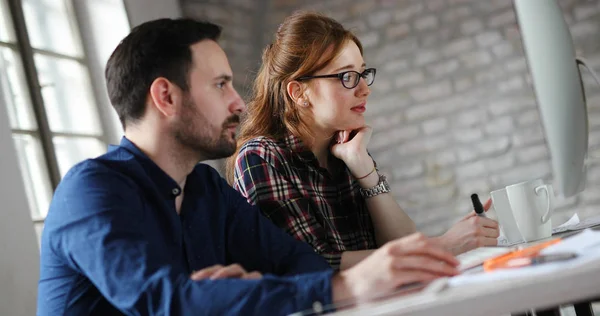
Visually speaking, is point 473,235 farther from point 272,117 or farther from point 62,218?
point 62,218

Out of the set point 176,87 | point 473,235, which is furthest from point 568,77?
point 176,87

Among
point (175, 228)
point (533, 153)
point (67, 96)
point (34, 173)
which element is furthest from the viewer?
point (533, 153)

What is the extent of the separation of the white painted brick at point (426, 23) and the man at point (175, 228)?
270cm

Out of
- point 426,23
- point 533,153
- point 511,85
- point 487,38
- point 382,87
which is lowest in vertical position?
point 533,153

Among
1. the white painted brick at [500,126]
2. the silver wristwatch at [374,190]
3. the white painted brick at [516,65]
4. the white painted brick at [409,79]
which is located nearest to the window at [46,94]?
the silver wristwatch at [374,190]

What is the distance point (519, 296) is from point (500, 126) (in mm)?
3245

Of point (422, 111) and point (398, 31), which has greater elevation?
point (398, 31)

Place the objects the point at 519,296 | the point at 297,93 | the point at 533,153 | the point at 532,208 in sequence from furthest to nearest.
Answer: the point at 533,153, the point at 297,93, the point at 532,208, the point at 519,296

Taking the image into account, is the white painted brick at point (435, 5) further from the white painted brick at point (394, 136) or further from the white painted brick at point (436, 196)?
the white painted brick at point (436, 196)

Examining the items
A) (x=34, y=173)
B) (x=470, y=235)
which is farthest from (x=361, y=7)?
(x=470, y=235)

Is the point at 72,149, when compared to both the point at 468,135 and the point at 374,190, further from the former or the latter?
the point at 468,135

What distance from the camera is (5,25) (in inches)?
103

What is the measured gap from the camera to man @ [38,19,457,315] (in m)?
0.84

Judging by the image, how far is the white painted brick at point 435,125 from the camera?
12.5 feet
